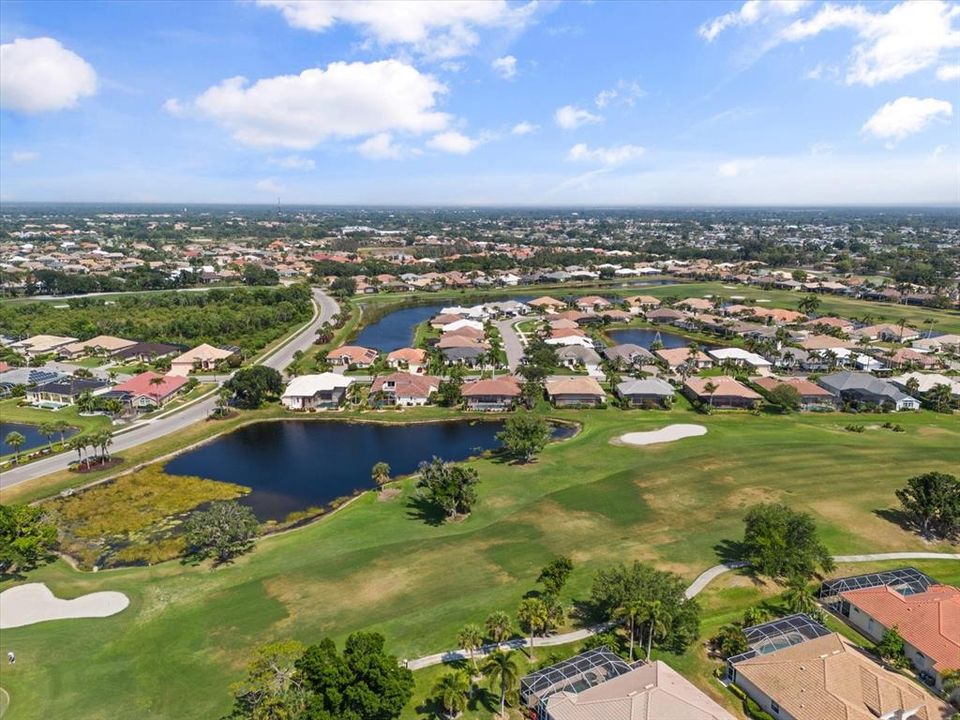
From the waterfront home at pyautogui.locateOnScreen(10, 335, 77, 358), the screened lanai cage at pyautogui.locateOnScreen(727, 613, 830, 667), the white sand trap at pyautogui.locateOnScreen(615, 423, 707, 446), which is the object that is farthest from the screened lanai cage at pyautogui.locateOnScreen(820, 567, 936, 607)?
the waterfront home at pyautogui.locateOnScreen(10, 335, 77, 358)

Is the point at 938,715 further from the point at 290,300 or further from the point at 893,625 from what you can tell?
the point at 290,300

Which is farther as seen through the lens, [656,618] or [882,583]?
[882,583]

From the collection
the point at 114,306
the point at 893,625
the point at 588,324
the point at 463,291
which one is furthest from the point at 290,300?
the point at 893,625

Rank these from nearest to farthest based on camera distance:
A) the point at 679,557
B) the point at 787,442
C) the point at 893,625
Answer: the point at 893,625 < the point at 679,557 < the point at 787,442

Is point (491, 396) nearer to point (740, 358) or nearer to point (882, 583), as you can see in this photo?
point (740, 358)

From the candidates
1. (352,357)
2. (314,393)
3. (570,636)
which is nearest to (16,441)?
(314,393)

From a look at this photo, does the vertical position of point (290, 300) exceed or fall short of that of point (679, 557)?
it exceeds it
